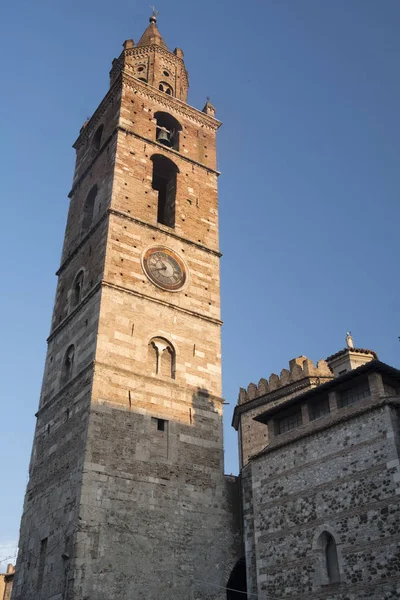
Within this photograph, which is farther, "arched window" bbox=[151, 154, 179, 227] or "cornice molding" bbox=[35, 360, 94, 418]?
"arched window" bbox=[151, 154, 179, 227]

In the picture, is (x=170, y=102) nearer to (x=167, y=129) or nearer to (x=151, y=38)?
(x=167, y=129)

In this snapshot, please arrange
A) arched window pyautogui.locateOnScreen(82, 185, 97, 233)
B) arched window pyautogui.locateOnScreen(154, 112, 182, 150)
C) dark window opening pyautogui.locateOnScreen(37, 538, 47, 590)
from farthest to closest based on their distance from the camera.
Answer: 1. arched window pyautogui.locateOnScreen(154, 112, 182, 150)
2. arched window pyautogui.locateOnScreen(82, 185, 97, 233)
3. dark window opening pyautogui.locateOnScreen(37, 538, 47, 590)

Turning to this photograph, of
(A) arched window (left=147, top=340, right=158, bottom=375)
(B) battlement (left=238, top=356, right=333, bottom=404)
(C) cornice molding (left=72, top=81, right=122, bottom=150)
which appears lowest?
(A) arched window (left=147, top=340, right=158, bottom=375)

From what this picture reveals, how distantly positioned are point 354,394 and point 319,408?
47.6 inches

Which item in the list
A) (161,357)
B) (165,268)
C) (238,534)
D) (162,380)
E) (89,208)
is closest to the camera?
(238,534)

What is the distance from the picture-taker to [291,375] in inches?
926

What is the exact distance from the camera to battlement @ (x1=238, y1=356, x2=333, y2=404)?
2317 centimetres

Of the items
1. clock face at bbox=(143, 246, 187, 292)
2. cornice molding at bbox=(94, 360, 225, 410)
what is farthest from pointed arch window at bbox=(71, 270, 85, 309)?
cornice molding at bbox=(94, 360, 225, 410)

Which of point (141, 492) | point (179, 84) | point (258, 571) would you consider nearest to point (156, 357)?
point (141, 492)

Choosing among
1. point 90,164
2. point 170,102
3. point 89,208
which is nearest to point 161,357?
point 89,208

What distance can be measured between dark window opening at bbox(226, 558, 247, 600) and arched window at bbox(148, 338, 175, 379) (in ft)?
19.7

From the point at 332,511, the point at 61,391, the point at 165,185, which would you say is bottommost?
the point at 332,511

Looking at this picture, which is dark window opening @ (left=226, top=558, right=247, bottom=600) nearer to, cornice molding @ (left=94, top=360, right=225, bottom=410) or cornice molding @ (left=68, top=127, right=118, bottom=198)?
cornice molding @ (left=94, top=360, right=225, bottom=410)

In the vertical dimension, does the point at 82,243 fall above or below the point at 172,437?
above
